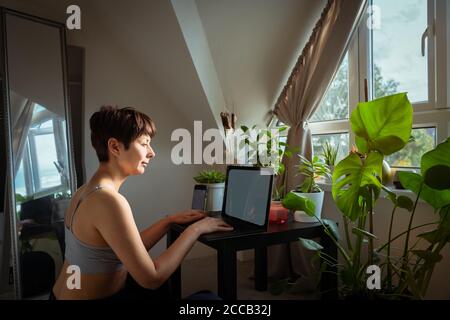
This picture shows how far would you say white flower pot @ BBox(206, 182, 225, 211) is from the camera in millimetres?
1703

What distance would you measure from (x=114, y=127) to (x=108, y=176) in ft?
0.55

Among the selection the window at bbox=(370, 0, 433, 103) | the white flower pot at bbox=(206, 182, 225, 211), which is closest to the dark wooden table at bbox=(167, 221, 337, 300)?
the white flower pot at bbox=(206, 182, 225, 211)

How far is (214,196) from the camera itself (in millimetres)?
1705

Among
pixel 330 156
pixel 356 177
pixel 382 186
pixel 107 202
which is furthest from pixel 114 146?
pixel 330 156

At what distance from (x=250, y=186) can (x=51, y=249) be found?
150 cm

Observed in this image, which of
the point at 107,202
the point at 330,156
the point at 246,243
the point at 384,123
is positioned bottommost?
the point at 246,243

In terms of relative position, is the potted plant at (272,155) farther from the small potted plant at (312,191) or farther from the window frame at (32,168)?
the window frame at (32,168)

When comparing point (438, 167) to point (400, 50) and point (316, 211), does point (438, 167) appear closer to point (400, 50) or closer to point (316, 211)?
point (316, 211)

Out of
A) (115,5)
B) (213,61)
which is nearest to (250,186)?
(213,61)

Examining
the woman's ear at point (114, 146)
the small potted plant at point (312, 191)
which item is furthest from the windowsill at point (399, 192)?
the woman's ear at point (114, 146)

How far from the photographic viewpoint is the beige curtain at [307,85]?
6.25 feet

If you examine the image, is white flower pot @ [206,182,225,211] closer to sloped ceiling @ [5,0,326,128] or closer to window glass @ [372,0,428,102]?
sloped ceiling @ [5,0,326,128]

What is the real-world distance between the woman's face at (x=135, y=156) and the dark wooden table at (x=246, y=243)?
0.37m
